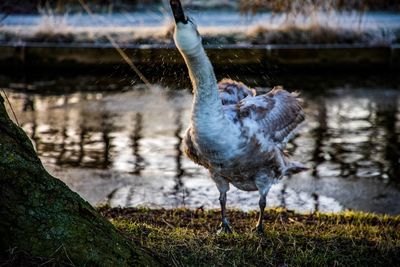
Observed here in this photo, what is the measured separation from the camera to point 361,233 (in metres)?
5.60

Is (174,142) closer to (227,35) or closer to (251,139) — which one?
(251,139)

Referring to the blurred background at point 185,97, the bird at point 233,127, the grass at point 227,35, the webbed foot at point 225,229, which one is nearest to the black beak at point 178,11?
the bird at point 233,127

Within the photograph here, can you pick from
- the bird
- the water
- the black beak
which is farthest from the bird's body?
the water

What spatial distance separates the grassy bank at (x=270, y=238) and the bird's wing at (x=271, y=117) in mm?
700

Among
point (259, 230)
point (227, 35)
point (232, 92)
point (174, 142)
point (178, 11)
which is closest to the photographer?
point (178, 11)

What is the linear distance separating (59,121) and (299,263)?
20.3ft

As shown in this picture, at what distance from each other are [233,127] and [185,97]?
714 cm

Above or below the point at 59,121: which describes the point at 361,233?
above

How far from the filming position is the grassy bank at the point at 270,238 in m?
4.74

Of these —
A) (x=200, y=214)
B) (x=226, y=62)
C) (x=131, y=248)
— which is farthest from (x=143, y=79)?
(x=131, y=248)

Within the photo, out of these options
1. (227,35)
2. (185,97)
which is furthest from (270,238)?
(227,35)

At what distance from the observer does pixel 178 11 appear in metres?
4.32

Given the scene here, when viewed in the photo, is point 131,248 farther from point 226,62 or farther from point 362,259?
point 226,62

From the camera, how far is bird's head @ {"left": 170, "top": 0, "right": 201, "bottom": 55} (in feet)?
14.2
